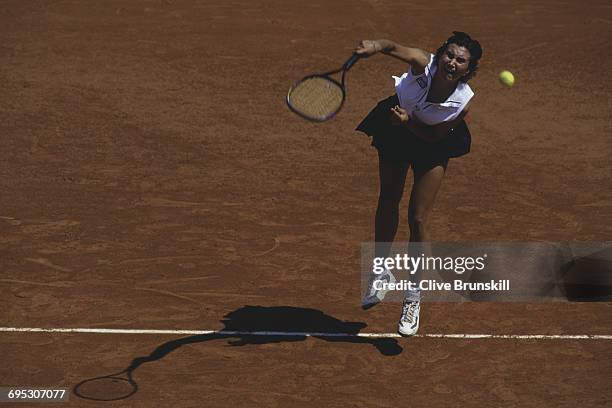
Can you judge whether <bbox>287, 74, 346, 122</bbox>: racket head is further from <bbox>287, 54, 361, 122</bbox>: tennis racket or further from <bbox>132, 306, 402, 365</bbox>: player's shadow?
<bbox>132, 306, 402, 365</bbox>: player's shadow

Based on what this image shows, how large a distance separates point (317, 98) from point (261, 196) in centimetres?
398

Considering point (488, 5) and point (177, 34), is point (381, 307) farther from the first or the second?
point (488, 5)

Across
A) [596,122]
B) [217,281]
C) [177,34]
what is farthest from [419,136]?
[177,34]

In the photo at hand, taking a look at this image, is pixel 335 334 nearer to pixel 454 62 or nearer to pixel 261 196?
pixel 454 62

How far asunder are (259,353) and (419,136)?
2253mm

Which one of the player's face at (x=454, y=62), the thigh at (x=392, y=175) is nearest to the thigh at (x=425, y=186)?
the thigh at (x=392, y=175)

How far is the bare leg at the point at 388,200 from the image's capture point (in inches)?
402

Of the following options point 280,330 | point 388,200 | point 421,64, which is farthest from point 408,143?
point 280,330

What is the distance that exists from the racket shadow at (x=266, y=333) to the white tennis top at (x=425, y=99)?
1942 mm

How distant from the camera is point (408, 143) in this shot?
10.0m

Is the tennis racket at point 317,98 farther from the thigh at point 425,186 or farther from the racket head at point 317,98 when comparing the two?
the thigh at point 425,186

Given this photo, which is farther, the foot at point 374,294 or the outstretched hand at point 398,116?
the foot at point 374,294

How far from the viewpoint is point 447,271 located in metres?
11.5

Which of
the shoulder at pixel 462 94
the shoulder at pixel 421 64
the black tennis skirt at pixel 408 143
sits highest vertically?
the shoulder at pixel 421 64
